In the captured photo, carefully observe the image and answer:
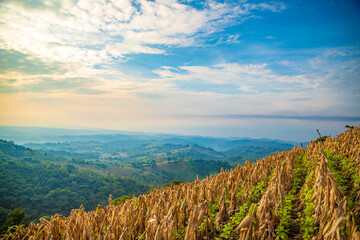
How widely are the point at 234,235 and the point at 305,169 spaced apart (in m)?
6.08

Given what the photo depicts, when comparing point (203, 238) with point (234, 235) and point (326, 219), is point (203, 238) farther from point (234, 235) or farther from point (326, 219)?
point (326, 219)

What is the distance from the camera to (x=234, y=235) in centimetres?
504

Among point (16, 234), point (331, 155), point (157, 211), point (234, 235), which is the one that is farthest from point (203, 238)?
point (331, 155)

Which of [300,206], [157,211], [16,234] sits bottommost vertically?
[16,234]

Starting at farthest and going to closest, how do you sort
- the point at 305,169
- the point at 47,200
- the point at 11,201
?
1. the point at 47,200
2. the point at 11,201
3. the point at 305,169

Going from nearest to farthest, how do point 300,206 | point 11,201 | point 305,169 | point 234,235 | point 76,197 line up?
point 234,235 → point 300,206 → point 305,169 → point 11,201 → point 76,197

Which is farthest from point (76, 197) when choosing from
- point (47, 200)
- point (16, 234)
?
point (16, 234)

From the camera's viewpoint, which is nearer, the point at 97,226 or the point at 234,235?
the point at 234,235

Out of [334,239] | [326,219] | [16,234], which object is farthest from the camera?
[16,234]

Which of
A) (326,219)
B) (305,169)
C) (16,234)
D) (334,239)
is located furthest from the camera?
(305,169)

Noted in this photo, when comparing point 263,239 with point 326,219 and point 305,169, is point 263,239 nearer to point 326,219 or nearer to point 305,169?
point 326,219

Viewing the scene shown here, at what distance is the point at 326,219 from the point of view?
12.5 feet

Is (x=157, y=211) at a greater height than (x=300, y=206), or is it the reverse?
(x=300, y=206)

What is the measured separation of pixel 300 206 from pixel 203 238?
2.95 metres
